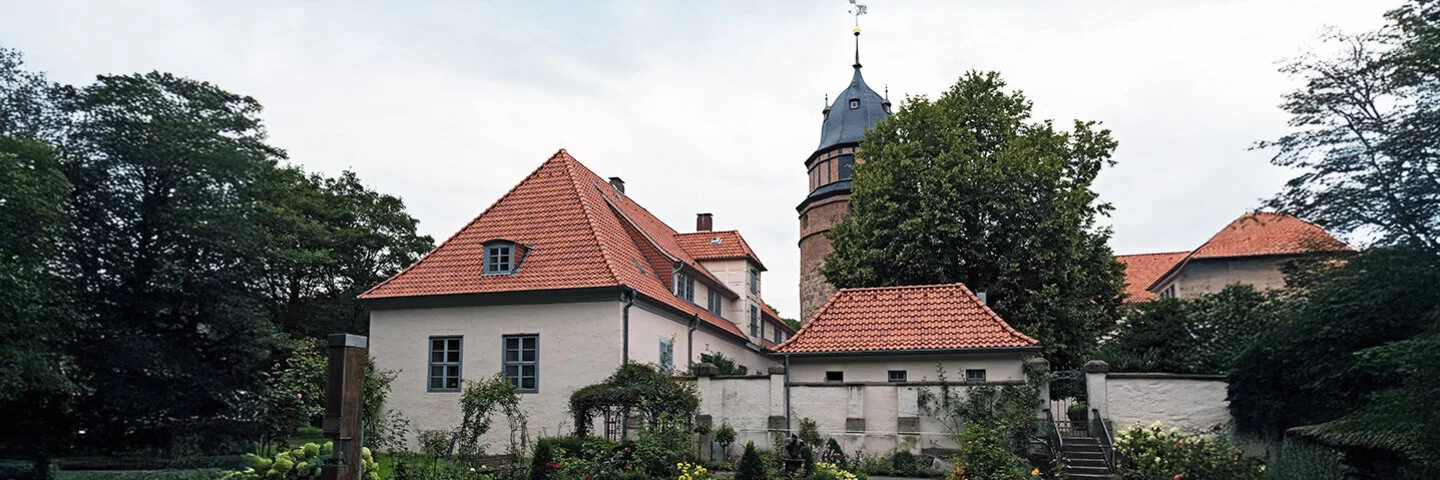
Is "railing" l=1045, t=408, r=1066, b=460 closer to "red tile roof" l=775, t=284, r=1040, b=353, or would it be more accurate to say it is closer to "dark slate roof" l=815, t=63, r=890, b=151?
"red tile roof" l=775, t=284, r=1040, b=353

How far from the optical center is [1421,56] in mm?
15102

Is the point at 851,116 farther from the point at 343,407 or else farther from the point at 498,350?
the point at 343,407

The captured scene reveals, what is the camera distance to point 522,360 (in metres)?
24.8

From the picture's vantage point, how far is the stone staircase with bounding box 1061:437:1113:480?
19.0m

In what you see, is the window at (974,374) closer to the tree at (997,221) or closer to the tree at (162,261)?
the tree at (997,221)

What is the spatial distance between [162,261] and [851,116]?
30062mm

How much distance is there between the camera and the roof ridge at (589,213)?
80.3 ft

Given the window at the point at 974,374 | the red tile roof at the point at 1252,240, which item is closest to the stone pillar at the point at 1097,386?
the window at the point at 974,374

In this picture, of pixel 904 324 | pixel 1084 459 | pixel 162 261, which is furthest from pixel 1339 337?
pixel 162 261

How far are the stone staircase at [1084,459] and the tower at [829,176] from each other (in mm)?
24086

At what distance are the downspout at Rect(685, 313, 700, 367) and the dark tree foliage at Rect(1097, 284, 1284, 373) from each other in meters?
10.8

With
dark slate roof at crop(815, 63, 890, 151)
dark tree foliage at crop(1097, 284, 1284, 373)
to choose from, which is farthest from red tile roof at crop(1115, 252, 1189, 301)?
dark tree foliage at crop(1097, 284, 1284, 373)

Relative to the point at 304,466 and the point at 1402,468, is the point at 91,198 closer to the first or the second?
the point at 304,466

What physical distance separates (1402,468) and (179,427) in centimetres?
2479
